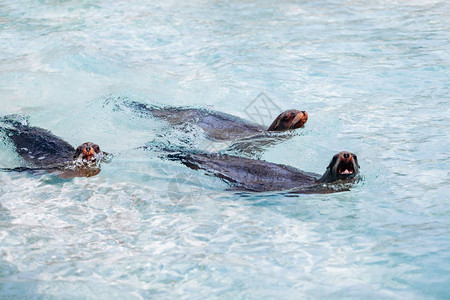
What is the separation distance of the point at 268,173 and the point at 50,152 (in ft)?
7.66

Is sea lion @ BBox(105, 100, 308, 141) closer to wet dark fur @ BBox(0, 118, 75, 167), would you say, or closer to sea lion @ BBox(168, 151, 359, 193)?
sea lion @ BBox(168, 151, 359, 193)

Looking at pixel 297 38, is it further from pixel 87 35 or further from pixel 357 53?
pixel 87 35

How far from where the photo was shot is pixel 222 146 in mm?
6172

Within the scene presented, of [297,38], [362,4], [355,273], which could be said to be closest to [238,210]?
[355,273]

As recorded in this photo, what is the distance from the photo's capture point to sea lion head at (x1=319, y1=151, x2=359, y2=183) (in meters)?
4.49

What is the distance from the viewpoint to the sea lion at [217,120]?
251 inches

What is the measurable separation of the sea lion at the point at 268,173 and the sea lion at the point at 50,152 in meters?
Answer: 0.82

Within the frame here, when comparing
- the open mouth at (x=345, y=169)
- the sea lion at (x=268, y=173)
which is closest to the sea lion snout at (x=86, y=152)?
the sea lion at (x=268, y=173)

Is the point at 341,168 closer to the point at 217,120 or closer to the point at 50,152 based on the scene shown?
the point at 217,120

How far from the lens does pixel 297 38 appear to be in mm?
10961

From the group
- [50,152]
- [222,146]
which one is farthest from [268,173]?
[50,152]

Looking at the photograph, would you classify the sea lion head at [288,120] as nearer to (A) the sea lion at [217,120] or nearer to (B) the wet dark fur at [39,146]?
(A) the sea lion at [217,120]

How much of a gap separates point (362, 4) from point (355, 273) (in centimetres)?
1133

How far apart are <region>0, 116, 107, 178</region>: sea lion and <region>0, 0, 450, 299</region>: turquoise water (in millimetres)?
143
